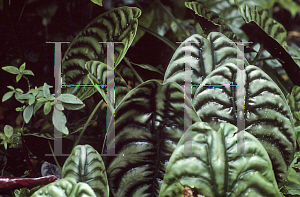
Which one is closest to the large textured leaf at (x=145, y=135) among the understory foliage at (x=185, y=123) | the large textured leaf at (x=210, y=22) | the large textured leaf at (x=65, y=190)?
the understory foliage at (x=185, y=123)

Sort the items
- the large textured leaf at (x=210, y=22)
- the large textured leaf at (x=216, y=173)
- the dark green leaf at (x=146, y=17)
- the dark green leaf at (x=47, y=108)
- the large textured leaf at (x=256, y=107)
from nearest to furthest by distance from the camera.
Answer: the large textured leaf at (x=216, y=173), the large textured leaf at (x=256, y=107), the dark green leaf at (x=47, y=108), the large textured leaf at (x=210, y=22), the dark green leaf at (x=146, y=17)

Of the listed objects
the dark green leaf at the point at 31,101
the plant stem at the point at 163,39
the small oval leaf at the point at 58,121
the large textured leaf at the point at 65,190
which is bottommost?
the large textured leaf at the point at 65,190

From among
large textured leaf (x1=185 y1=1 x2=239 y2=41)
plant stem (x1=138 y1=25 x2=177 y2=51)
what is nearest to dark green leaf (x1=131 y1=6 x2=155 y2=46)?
plant stem (x1=138 y1=25 x2=177 y2=51)

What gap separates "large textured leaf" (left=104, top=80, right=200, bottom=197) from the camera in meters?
0.45

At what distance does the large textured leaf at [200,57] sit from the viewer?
0.57 m

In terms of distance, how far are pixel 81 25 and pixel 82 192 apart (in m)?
0.60

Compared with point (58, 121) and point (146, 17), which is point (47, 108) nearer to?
point (58, 121)

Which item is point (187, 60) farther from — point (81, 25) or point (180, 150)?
point (81, 25)

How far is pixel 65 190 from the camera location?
39 cm

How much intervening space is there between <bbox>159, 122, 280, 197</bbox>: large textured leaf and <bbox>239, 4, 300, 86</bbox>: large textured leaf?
393mm

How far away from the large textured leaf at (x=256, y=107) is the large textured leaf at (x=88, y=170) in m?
0.24

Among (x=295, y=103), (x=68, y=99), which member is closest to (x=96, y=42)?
(x=68, y=99)

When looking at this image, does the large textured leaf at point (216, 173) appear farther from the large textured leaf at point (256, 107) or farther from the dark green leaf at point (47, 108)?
the dark green leaf at point (47, 108)

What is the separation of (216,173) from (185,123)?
12 cm
